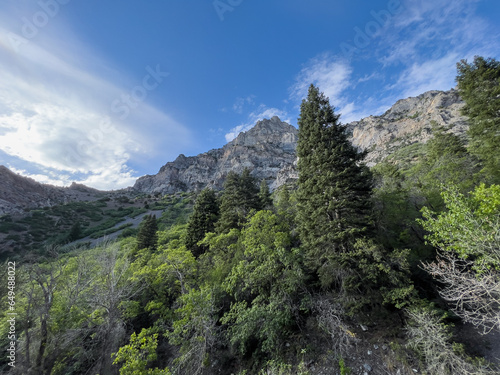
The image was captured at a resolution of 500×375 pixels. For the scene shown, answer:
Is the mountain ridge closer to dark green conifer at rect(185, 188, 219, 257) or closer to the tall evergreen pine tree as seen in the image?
dark green conifer at rect(185, 188, 219, 257)

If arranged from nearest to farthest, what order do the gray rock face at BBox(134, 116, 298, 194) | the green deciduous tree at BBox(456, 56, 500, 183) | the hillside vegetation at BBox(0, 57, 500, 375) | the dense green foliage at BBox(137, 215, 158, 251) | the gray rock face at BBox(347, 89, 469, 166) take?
the hillside vegetation at BBox(0, 57, 500, 375) → the green deciduous tree at BBox(456, 56, 500, 183) → the dense green foliage at BBox(137, 215, 158, 251) → the gray rock face at BBox(347, 89, 469, 166) → the gray rock face at BBox(134, 116, 298, 194)

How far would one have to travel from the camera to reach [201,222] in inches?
838

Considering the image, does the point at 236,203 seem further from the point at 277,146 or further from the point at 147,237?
the point at 277,146

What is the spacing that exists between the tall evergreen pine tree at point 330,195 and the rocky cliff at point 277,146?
78683 millimetres

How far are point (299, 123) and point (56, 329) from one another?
67.7 ft

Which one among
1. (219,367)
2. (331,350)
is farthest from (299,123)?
(219,367)

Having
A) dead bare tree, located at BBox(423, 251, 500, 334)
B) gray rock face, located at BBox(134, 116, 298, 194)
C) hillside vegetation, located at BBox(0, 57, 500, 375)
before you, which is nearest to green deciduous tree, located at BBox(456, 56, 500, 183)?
hillside vegetation, located at BBox(0, 57, 500, 375)

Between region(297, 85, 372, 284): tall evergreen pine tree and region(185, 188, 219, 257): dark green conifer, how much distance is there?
12603 mm

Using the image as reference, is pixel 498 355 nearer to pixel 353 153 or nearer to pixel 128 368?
pixel 353 153

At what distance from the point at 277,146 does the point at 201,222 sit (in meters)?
137

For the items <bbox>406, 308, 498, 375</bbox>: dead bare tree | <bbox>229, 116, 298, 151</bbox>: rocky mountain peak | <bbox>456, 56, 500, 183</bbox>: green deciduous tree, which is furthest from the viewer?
<bbox>229, 116, 298, 151</bbox>: rocky mountain peak

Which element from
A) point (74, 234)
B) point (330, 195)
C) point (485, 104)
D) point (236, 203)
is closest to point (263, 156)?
point (74, 234)

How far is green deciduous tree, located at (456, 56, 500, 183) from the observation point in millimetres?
12383

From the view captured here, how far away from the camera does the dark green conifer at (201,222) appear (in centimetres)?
2014
